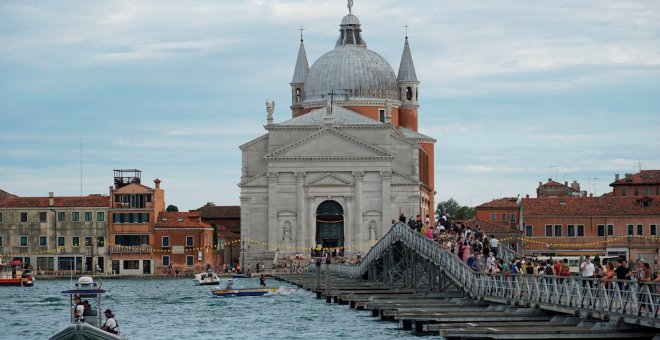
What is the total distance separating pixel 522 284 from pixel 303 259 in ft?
219

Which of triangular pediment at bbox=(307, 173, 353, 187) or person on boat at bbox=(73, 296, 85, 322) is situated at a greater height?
triangular pediment at bbox=(307, 173, 353, 187)

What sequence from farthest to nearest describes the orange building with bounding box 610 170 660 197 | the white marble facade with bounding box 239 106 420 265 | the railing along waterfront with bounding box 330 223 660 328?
the orange building with bounding box 610 170 660 197
the white marble facade with bounding box 239 106 420 265
the railing along waterfront with bounding box 330 223 660 328

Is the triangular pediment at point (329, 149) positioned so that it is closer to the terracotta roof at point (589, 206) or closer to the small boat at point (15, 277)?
the terracotta roof at point (589, 206)

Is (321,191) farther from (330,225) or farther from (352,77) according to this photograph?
(352,77)

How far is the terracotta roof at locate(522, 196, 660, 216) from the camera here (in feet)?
361

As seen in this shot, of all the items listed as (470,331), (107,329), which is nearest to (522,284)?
(470,331)

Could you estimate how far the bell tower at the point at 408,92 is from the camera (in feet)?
437

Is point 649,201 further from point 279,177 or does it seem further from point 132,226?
point 132,226

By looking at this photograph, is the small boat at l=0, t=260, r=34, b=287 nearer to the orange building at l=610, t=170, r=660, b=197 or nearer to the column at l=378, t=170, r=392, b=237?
the column at l=378, t=170, r=392, b=237

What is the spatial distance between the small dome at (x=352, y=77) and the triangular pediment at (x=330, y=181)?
58.1 feet

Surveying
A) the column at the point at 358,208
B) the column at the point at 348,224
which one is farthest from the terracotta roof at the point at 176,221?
the column at the point at 358,208

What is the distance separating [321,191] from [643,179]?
26811 millimetres

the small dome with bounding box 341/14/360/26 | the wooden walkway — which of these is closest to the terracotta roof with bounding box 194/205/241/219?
the small dome with bounding box 341/14/360/26

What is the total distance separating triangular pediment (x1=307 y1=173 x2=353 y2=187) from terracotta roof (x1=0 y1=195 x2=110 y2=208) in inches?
540
